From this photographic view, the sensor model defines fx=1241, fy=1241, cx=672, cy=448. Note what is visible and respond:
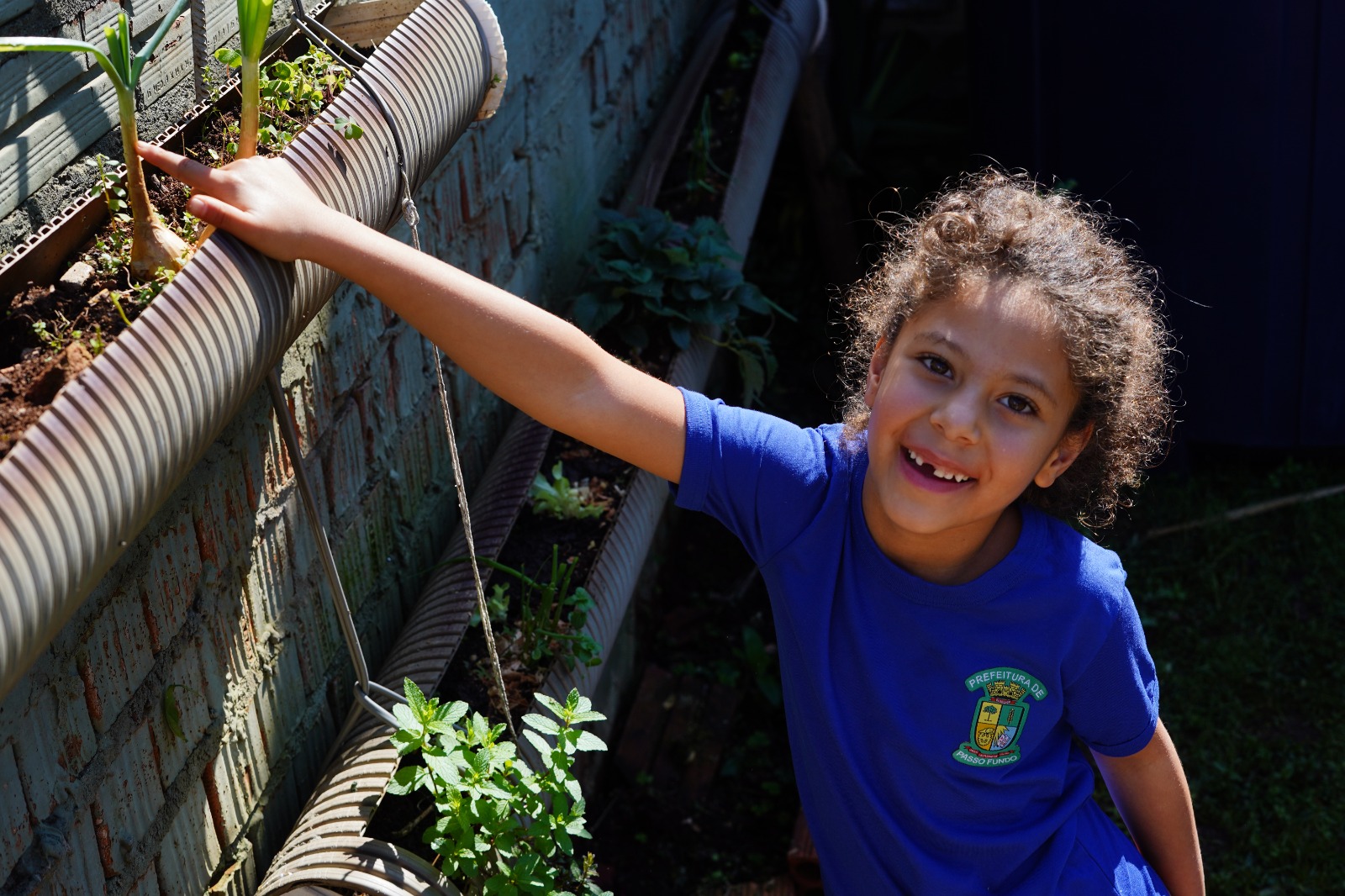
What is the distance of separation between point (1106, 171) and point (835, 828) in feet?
7.96

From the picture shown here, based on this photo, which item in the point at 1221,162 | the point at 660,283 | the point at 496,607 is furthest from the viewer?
the point at 1221,162

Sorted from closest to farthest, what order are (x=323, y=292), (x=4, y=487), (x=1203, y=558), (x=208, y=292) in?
(x=4, y=487) < (x=208, y=292) < (x=323, y=292) < (x=1203, y=558)

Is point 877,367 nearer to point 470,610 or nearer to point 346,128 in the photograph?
point 470,610

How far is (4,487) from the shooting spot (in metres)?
0.87

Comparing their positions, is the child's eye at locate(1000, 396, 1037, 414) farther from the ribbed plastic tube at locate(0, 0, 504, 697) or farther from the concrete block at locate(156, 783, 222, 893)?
the concrete block at locate(156, 783, 222, 893)

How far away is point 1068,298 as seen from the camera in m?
1.55

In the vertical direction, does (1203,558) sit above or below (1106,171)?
below

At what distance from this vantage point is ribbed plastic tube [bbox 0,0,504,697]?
88 cm

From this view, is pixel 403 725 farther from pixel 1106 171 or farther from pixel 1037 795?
pixel 1106 171

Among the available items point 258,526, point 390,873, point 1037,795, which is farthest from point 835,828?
point 258,526

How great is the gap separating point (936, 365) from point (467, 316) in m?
0.60

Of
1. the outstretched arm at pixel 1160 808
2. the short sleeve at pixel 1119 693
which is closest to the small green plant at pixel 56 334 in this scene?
the short sleeve at pixel 1119 693

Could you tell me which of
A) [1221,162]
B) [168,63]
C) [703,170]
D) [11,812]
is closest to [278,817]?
[11,812]

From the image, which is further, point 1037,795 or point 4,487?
point 1037,795
